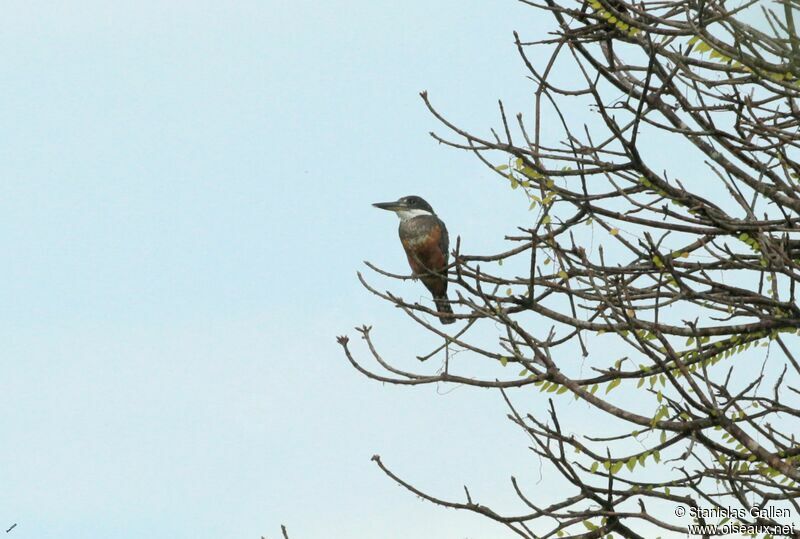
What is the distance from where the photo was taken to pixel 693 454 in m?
6.69

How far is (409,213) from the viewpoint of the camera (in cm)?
1263

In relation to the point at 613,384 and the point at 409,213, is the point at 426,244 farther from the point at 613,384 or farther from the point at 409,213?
the point at 613,384

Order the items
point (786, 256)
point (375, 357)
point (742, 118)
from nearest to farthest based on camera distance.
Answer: point (786, 256) < point (742, 118) < point (375, 357)

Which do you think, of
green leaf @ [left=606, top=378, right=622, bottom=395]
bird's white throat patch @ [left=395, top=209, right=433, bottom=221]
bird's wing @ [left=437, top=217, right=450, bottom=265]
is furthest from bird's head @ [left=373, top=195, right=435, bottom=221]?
green leaf @ [left=606, top=378, right=622, bottom=395]

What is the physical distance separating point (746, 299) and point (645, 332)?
61 cm

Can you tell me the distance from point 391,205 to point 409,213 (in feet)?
1.07

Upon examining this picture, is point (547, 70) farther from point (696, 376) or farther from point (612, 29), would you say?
point (696, 376)

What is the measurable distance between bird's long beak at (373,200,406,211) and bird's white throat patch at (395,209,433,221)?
5cm

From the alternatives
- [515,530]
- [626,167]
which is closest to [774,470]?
[515,530]

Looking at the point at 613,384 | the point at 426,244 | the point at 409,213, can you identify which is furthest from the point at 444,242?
the point at 613,384

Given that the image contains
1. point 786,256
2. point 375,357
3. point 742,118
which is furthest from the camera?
point 375,357

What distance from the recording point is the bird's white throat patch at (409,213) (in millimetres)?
12539

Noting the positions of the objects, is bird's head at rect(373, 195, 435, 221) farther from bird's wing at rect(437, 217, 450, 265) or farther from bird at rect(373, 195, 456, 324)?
bird's wing at rect(437, 217, 450, 265)

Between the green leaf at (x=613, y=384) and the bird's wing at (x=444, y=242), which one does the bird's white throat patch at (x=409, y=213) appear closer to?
the bird's wing at (x=444, y=242)
